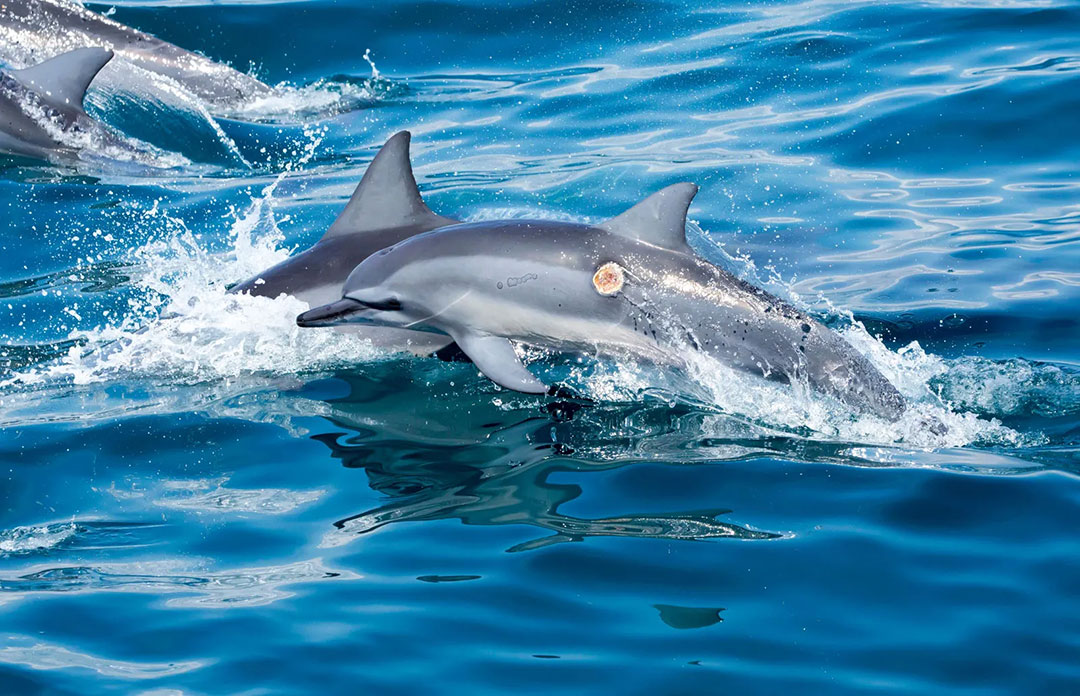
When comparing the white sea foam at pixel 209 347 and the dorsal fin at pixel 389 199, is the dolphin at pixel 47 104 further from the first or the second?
the dorsal fin at pixel 389 199

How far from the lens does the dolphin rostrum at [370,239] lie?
822 cm

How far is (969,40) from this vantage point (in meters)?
15.2

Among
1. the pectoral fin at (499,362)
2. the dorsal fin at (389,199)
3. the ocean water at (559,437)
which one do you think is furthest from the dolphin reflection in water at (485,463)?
the dorsal fin at (389,199)

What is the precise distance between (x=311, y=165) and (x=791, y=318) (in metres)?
7.06

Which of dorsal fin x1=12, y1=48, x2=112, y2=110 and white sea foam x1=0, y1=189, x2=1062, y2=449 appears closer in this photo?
white sea foam x1=0, y1=189, x2=1062, y2=449

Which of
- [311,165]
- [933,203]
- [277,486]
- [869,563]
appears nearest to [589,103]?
[311,165]

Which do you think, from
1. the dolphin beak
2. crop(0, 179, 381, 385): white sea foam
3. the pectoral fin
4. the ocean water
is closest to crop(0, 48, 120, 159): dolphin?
the ocean water

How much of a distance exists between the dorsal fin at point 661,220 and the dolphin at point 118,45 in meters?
8.31

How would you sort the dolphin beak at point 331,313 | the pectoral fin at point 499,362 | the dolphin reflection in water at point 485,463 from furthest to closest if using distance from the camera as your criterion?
the dolphin beak at point 331,313 < the pectoral fin at point 499,362 < the dolphin reflection in water at point 485,463

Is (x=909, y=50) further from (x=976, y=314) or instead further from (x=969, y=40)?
(x=976, y=314)

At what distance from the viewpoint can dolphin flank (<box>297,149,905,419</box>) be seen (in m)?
7.10

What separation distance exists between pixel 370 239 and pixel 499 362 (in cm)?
171

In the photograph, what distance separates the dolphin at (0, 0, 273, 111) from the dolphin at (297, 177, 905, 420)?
7.77 metres

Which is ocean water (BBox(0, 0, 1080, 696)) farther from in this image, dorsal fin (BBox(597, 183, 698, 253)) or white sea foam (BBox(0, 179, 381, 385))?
dorsal fin (BBox(597, 183, 698, 253))
